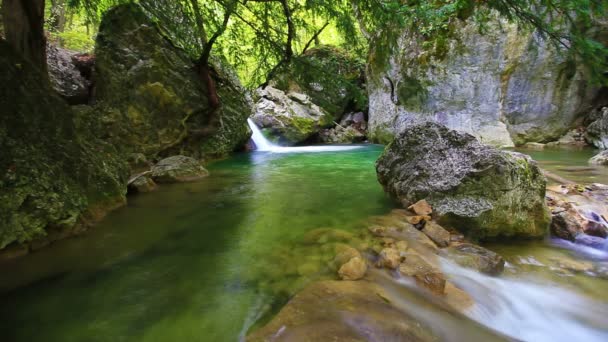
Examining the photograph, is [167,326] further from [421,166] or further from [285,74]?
[285,74]

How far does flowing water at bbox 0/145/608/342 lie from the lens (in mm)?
2092

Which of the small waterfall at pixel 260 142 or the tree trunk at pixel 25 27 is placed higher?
the tree trunk at pixel 25 27

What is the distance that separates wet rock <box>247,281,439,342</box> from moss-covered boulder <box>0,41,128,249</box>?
8.80ft

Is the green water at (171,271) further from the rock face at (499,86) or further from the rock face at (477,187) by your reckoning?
the rock face at (499,86)

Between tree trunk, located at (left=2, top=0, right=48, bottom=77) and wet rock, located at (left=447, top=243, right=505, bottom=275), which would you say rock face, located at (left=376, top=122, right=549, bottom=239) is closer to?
wet rock, located at (left=447, top=243, right=505, bottom=275)

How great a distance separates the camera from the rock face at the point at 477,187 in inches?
138

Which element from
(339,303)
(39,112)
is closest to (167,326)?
(339,303)

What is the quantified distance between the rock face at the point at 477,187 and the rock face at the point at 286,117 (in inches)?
424

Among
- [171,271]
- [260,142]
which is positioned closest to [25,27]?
[171,271]

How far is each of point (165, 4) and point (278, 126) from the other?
9.69 meters

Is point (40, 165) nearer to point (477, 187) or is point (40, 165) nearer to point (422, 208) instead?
point (422, 208)

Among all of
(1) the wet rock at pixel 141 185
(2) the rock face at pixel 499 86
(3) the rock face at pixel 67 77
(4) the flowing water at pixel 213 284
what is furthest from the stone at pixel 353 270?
(2) the rock face at pixel 499 86

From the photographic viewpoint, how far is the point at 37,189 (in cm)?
313

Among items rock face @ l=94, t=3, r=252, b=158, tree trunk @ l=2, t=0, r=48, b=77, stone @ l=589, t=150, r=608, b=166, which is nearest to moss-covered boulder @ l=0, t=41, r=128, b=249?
tree trunk @ l=2, t=0, r=48, b=77
